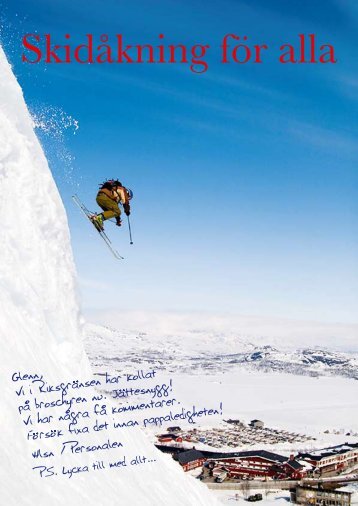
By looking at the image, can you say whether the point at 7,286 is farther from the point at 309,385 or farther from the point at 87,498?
the point at 309,385

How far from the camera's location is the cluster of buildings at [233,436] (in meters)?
69.5

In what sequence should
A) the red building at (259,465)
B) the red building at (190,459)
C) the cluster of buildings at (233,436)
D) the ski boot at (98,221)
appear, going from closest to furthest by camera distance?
the ski boot at (98,221)
the red building at (259,465)
the red building at (190,459)
the cluster of buildings at (233,436)

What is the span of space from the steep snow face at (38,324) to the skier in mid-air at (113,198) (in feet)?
3.44

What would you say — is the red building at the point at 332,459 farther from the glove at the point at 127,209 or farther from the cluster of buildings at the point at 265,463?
the glove at the point at 127,209

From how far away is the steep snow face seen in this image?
8078 millimetres

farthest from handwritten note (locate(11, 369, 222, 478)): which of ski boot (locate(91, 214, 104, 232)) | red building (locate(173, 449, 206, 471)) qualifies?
red building (locate(173, 449, 206, 471))

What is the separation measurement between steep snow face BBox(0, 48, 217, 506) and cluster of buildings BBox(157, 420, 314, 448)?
5562 centimetres

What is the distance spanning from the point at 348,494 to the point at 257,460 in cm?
1723

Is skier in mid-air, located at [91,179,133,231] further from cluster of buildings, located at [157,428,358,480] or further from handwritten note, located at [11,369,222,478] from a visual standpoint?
cluster of buildings, located at [157,428,358,480]

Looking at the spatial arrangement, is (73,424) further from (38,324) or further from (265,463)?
(265,463)

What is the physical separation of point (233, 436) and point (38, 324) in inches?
2877

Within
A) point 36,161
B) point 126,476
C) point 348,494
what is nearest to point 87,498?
point 126,476

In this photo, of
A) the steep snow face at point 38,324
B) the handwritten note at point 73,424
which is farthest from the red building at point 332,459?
the handwritten note at point 73,424

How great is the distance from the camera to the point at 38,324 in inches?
413
